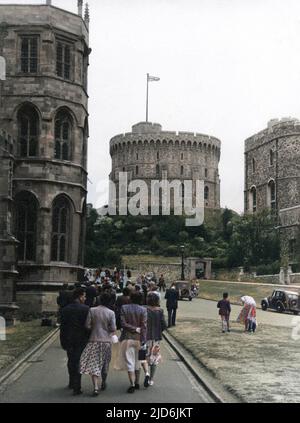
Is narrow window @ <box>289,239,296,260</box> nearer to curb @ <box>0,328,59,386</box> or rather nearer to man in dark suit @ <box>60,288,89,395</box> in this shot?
curb @ <box>0,328,59,386</box>

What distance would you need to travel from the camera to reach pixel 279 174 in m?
70.4

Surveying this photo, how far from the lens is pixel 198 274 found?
65.6 m

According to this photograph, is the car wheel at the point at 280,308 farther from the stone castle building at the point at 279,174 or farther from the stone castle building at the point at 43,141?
the stone castle building at the point at 279,174

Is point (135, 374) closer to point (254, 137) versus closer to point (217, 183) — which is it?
point (254, 137)

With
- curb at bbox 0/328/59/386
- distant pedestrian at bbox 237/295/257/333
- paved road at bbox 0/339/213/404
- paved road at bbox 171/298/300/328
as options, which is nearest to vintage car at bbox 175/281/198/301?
paved road at bbox 171/298/300/328

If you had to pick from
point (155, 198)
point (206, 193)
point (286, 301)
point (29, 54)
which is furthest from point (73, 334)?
point (206, 193)

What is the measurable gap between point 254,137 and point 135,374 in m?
65.3

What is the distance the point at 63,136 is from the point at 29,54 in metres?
3.59

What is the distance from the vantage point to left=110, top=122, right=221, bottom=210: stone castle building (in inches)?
3848

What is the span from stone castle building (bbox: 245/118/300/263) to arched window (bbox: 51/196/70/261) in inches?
1436

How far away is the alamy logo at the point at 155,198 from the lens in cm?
8988

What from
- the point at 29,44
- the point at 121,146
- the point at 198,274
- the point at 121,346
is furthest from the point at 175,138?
the point at 121,346

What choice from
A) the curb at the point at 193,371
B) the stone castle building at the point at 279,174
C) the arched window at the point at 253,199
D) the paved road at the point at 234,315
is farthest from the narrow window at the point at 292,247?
the curb at the point at 193,371

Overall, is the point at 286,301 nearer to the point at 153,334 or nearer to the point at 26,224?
the point at 26,224
